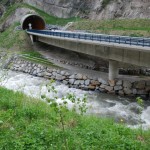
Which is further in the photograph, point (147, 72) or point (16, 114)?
point (147, 72)

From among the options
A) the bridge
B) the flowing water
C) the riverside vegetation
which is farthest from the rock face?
the riverside vegetation

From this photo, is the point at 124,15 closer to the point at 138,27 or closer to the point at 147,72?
the point at 138,27

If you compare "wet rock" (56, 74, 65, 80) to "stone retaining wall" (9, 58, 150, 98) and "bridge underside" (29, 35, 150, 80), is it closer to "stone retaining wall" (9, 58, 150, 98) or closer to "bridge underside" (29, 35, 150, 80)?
"stone retaining wall" (9, 58, 150, 98)

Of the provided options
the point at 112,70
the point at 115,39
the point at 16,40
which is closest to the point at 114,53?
the point at 115,39

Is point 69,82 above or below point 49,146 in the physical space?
below

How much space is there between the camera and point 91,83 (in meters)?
26.5

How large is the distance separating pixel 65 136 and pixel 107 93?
16785 mm

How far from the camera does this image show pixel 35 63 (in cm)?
3372

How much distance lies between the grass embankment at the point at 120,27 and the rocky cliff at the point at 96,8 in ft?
23.5

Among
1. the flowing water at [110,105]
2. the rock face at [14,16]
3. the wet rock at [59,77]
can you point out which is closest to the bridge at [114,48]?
the flowing water at [110,105]

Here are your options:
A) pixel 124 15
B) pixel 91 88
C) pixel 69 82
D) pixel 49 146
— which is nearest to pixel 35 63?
pixel 69 82

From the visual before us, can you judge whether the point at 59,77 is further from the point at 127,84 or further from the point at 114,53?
the point at 127,84

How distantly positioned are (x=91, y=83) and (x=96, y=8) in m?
32.4

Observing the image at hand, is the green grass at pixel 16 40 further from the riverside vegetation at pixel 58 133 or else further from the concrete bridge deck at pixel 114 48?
the riverside vegetation at pixel 58 133
